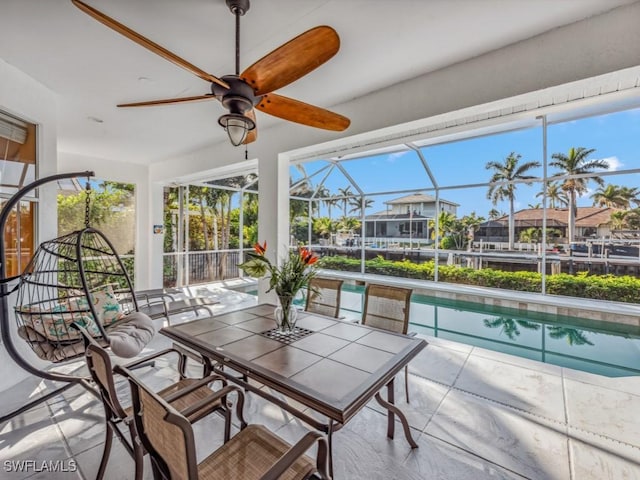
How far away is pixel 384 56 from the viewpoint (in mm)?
2559

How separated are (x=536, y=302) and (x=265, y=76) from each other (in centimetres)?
655

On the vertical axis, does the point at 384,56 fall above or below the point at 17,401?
above

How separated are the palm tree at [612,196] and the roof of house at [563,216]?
0.33ft

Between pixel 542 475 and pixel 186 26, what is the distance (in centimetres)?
378

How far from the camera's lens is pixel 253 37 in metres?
2.31

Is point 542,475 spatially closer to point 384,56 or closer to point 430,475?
point 430,475

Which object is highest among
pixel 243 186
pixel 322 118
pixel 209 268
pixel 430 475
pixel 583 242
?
pixel 243 186

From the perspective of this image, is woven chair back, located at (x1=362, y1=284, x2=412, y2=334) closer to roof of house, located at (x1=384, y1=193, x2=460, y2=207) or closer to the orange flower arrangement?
the orange flower arrangement

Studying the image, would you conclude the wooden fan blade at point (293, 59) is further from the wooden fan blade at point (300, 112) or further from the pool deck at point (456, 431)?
the pool deck at point (456, 431)

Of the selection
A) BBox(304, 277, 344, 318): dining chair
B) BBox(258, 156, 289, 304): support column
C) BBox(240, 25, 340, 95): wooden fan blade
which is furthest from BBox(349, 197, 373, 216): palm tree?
BBox(240, 25, 340, 95): wooden fan blade

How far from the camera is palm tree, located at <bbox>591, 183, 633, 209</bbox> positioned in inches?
223

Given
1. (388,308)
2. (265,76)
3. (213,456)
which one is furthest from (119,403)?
(388,308)

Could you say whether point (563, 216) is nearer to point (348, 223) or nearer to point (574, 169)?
point (574, 169)

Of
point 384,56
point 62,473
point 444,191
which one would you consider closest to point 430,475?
point 62,473
